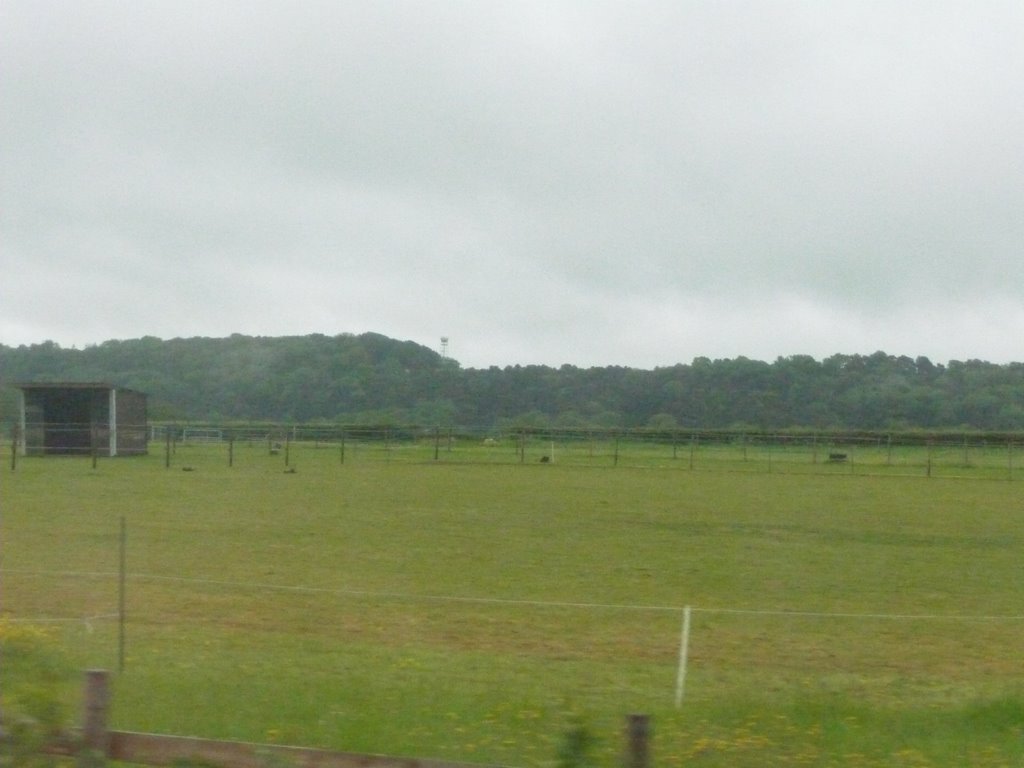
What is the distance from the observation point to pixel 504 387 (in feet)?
219

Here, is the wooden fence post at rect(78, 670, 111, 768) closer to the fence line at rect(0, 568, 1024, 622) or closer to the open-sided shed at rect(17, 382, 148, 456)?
the fence line at rect(0, 568, 1024, 622)

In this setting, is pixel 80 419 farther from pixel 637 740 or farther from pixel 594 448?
pixel 637 740

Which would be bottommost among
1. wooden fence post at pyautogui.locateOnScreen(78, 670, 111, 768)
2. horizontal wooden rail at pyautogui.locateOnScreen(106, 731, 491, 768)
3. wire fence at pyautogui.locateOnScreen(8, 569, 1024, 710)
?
wire fence at pyautogui.locateOnScreen(8, 569, 1024, 710)

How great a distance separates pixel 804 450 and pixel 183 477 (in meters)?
31.3

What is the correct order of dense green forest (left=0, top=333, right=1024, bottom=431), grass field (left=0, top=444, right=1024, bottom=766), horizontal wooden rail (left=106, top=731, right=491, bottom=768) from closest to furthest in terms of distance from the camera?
horizontal wooden rail (left=106, top=731, right=491, bottom=768)
grass field (left=0, top=444, right=1024, bottom=766)
dense green forest (left=0, top=333, right=1024, bottom=431)

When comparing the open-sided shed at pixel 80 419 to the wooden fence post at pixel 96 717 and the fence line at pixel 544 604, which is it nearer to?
the fence line at pixel 544 604

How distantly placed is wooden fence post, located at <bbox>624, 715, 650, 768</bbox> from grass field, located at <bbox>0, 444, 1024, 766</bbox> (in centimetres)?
48

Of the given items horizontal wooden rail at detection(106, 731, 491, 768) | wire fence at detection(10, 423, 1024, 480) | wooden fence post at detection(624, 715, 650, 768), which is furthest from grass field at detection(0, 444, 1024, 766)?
wire fence at detection(10, 423, 1024, 480)

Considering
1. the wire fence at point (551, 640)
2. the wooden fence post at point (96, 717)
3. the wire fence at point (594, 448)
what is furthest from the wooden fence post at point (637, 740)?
the wire fence at point (594, 448)

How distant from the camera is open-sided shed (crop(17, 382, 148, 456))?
169 feet

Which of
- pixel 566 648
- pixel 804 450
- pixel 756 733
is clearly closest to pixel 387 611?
pixel 566 648

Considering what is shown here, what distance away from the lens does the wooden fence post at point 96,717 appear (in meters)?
4.95

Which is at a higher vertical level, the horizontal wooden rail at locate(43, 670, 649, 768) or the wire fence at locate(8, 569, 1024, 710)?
the horizontal wooden rail at locate(43, 670, 649, 768)

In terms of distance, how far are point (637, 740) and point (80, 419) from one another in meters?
53.8
